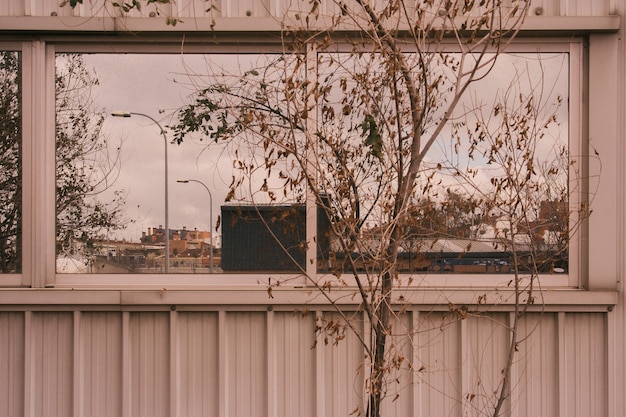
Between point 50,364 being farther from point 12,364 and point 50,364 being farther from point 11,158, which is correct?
point 11,158

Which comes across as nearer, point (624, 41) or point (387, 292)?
point (387, 292)

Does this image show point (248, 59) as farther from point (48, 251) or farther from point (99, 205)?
point (48, 251)

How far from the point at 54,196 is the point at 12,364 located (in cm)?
110

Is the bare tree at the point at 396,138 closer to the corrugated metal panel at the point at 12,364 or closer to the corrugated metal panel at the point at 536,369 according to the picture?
the corrugated metal panel at the point at 536,369

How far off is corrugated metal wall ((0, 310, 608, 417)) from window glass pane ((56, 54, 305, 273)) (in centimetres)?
40

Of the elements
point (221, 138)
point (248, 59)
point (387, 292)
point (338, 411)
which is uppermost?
point (248, 59)

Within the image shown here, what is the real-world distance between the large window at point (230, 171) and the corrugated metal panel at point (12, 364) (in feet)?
1.49

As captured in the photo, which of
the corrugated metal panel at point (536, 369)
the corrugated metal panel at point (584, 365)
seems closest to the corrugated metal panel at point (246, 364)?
the corrugated metal panel at point (536, 369)

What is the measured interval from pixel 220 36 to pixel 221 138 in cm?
65

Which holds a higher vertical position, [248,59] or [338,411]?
[248,59]

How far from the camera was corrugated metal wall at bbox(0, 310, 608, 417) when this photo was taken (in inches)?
170

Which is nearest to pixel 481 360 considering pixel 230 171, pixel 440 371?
pixel 440 371

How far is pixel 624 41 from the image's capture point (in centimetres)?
432

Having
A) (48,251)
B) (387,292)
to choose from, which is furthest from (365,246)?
(48,251)
